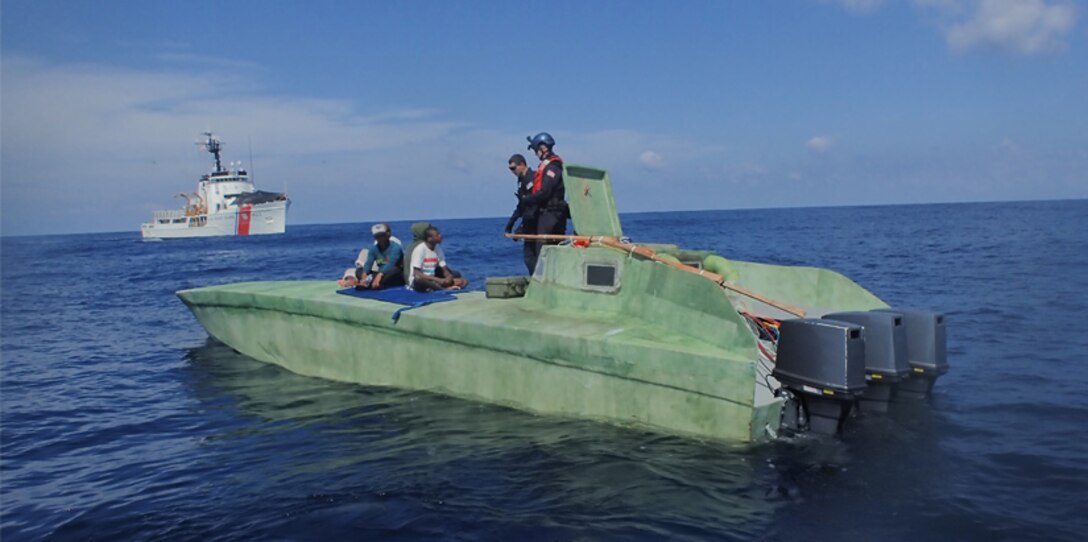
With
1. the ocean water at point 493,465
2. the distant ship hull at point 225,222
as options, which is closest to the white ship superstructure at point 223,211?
the distant ship hull at point 225,222

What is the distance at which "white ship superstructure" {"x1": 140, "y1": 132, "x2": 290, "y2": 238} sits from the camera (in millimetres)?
76750

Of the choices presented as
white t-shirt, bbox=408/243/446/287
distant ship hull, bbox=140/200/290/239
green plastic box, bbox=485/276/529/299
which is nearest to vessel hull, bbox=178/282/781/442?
green plastic box, bbox=485/276/529/299

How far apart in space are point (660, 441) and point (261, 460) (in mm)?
4089

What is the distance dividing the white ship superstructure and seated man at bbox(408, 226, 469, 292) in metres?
72.5

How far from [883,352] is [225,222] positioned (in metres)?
80.0

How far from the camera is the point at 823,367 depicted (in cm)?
625

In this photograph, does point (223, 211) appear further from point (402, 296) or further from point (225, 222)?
point (402, 296)

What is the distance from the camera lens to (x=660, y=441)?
22.5 ft

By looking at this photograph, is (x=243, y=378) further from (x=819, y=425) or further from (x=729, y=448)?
(x=819, y=425)

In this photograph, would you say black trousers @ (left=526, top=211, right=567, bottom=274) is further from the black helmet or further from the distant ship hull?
the distant ship hull

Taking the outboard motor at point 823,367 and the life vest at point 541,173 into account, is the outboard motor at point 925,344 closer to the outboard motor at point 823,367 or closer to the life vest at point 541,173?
the outboard motor at point 823,367

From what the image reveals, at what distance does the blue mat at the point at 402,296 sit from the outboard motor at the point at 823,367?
15.7 ft

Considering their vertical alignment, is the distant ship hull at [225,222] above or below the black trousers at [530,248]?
above

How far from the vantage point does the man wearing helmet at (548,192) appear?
9.91 metres
